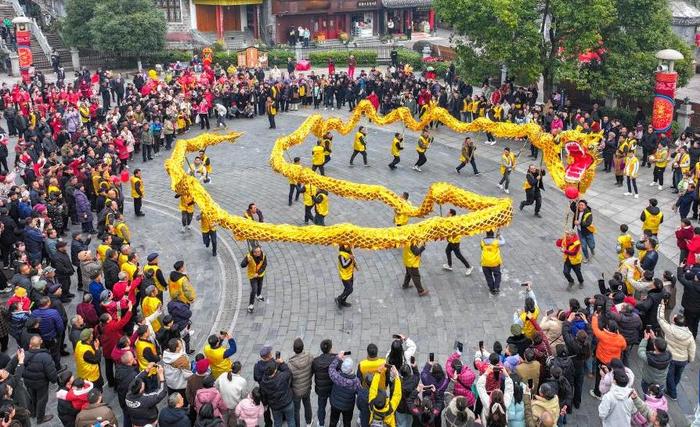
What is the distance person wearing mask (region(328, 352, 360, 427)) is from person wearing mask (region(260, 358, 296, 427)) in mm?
626

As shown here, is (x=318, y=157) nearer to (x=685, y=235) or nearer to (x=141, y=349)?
(x=685, y=235)

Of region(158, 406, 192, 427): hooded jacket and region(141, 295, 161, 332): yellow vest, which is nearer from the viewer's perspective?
region(158, 406, 192, 427): hooded jacket

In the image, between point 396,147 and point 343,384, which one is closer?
point 343,384

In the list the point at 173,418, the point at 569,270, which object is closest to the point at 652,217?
the point at 569,270

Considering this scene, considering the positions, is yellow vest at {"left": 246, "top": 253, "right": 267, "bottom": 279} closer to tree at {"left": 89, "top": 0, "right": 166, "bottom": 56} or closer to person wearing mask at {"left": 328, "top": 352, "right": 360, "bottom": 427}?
person wearing mask at {"left": 328, "top": 352, "right": 360, "bottom": 427}

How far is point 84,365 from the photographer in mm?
10234

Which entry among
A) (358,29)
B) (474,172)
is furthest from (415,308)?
(358,29)

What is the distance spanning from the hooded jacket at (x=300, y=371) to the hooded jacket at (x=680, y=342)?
5.75 meters

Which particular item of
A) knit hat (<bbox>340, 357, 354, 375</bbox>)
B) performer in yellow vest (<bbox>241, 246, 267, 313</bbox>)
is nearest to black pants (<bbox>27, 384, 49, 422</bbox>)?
performer in yellow vest (<bbox>241, 246, 267, 313</bbox>)

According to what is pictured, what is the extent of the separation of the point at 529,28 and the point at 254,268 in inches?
628

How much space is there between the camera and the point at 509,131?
1914 centimetres

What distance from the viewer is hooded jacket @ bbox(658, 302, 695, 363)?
1046cm

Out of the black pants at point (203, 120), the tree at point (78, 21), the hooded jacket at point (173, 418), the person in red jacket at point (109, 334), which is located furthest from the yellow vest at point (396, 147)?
the tree at point (78, 21)

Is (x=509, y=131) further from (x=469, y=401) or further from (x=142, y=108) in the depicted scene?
(x=142, y=108)
